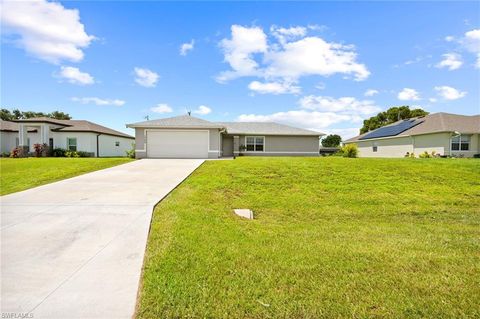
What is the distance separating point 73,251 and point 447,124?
91.7ft

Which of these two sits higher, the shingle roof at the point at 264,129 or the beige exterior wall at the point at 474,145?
the shingle roof at the point at 264,129

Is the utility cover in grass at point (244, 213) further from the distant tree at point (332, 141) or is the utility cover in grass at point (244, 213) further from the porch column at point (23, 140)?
the distant tree at point (332, 141)

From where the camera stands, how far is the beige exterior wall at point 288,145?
2449cm

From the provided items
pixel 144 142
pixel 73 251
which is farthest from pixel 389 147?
pixel 73 251

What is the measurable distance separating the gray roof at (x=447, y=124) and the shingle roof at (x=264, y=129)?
9042mm

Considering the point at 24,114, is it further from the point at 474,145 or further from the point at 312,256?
the point at 474,145

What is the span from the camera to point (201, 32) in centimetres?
1438

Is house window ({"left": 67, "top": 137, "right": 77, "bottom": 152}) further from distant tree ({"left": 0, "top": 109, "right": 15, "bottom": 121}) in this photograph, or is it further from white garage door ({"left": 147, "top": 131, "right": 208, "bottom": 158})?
distant tree ({"left": 0, "top": 109, "right": 15, "bottom": 121})

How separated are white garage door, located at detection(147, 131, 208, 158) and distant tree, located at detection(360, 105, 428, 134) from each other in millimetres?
37459

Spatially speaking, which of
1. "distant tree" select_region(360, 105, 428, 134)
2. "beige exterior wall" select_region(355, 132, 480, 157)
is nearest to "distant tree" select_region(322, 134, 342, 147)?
"distant tree" select_region(360, 105, 428, 134)

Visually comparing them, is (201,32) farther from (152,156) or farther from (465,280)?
(465,280)

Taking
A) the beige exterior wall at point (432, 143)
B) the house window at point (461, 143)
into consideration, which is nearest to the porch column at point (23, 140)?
the beige exterior wall at point (432, 143)

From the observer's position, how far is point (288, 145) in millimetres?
24859

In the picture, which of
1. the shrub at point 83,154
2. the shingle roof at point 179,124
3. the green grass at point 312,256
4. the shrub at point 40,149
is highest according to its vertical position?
the shingle roof at point 179,124
